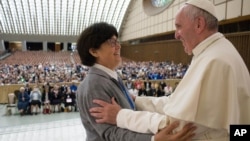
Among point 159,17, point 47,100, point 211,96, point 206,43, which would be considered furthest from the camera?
point 159,17

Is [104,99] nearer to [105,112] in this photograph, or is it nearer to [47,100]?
[105,112]

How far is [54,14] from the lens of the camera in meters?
41.3

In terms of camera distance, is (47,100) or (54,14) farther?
(54,14)

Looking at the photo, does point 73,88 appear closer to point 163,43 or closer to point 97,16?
point 163,43

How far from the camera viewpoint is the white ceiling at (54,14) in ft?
127

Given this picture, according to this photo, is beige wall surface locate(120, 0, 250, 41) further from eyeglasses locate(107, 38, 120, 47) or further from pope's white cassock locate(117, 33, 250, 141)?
pope's white cassock locate(117, 33, 250, 141)

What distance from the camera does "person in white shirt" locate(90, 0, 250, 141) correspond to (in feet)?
4.29

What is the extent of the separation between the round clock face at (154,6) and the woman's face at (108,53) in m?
24.5

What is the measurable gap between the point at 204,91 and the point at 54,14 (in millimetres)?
42618

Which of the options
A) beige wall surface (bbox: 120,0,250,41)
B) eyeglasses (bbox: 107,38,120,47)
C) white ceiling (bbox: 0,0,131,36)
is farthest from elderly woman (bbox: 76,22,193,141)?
white ceiling (bbox: 0,0,131,36)

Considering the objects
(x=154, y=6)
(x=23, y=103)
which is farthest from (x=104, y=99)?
(x=154, y=6)

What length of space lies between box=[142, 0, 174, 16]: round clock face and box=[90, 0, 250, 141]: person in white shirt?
2478cm

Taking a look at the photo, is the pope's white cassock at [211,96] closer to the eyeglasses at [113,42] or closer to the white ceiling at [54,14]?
the eyeglasses at [113,42]

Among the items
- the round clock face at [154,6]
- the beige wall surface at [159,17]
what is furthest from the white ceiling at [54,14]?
the round clock face at [154,6]
